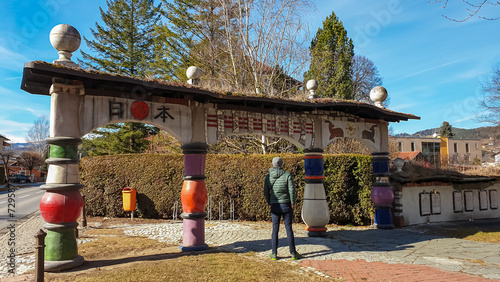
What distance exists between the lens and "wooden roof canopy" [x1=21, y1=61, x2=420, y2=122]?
212 inches

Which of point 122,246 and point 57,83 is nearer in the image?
point 57,83

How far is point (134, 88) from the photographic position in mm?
6266

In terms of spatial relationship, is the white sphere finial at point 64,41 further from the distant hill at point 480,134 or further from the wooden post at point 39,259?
the distant hill at point 480,134

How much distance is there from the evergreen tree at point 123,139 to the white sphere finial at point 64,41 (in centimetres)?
1645

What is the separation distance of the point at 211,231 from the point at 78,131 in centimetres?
478

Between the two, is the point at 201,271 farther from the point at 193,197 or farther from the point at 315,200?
the point at 315,200

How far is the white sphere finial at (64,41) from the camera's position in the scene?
5.69m

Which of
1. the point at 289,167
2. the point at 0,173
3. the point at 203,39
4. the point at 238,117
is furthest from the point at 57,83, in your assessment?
the point at 0,173

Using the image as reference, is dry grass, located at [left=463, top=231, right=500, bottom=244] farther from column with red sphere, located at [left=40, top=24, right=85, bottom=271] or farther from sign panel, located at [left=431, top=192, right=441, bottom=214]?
column with red sphere, located at [left=40, top=24, right=85, bottom=271]

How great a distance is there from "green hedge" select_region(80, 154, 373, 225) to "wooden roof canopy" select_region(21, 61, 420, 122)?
3585mm

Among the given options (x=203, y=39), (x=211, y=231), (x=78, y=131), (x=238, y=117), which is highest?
(x=203, y=39)

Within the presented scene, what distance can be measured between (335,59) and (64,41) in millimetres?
19249

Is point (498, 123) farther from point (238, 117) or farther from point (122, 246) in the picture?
point (122, 246)

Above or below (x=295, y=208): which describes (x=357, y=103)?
above
